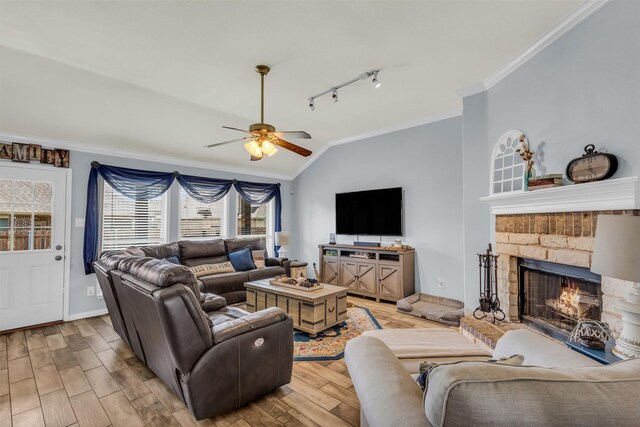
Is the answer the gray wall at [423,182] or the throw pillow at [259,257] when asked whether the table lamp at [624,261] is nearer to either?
the gray wall at [423,182]

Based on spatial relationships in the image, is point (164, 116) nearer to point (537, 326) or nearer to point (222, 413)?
point (222, 413)

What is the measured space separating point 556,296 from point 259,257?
14.0 ft

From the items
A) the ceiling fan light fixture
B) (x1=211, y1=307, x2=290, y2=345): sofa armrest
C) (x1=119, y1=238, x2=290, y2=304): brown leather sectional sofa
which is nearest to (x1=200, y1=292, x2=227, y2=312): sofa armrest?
(x1=211, y1=307, x2=290, y2=345): sofa armrest

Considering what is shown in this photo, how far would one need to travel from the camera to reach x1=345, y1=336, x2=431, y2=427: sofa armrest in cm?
95

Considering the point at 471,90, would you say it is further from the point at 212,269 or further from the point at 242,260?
the point at 212,269

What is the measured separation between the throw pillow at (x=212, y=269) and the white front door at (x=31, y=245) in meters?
1.68

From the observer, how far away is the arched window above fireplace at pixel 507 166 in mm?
2949

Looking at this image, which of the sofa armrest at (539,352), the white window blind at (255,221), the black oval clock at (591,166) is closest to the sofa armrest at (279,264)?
the white window blind at (255,221)

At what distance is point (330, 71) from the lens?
3.15 meters

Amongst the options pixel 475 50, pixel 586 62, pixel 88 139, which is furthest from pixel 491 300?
pixel 88 139

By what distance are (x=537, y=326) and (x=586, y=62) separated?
86.0 inches

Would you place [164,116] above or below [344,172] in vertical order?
above

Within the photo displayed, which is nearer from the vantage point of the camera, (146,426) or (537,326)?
(146,426)

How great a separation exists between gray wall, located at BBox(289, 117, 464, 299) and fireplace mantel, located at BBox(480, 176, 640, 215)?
58.9 inches
